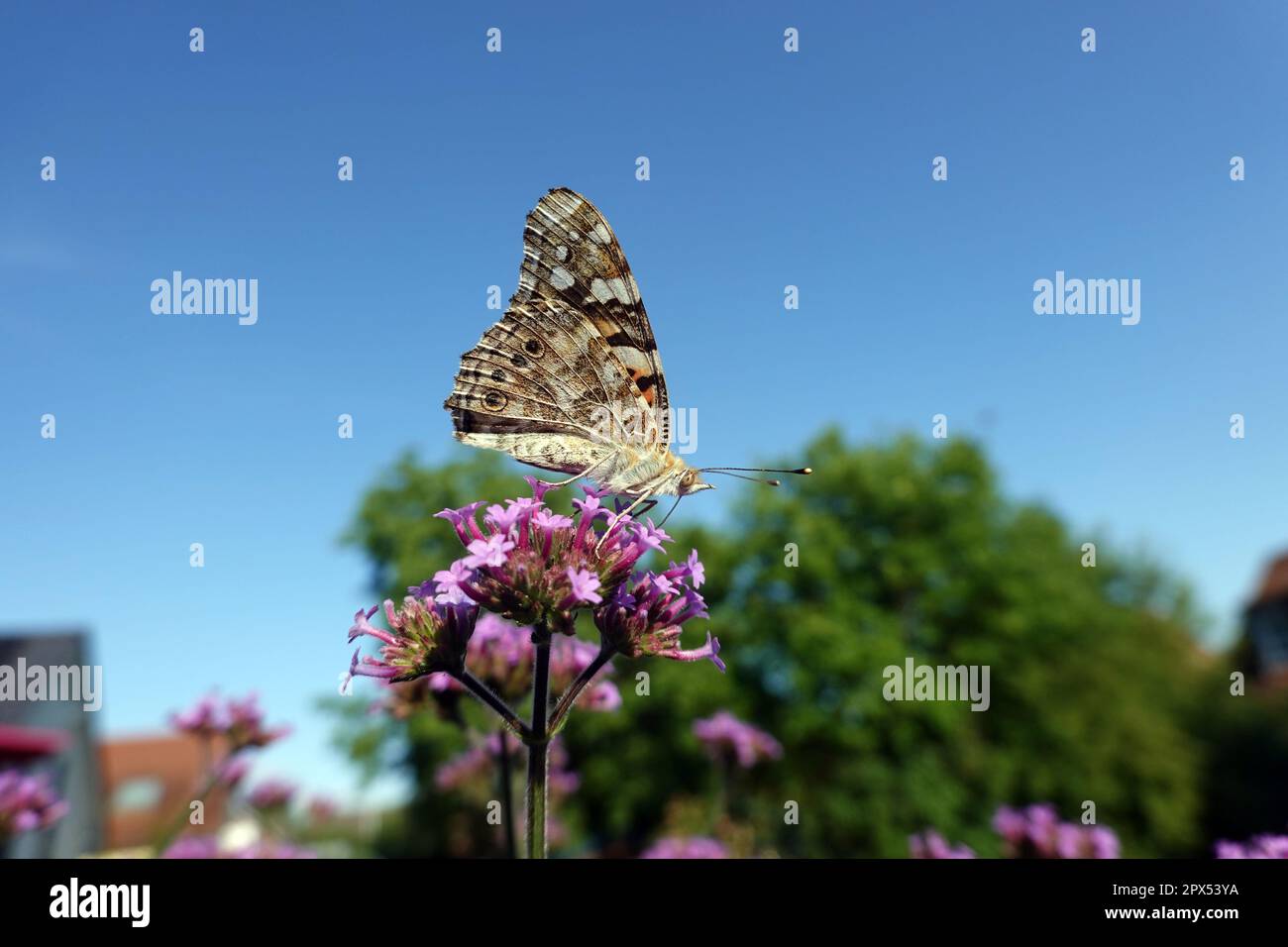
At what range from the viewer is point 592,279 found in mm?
3141

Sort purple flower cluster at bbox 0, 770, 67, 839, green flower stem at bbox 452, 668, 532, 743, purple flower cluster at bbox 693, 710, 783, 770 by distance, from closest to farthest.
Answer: green flower stem at bbox 452, 668, 532, 743, purple flower cluster at bbox 0, 770, 67, 839, purple flower cluster at bbox 693, 710, 783, 770

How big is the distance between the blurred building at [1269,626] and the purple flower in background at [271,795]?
4212cm

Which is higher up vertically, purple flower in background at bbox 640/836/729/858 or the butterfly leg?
the butterfly leg

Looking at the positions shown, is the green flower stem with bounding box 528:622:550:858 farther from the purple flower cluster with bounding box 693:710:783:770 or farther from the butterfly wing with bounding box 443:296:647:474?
the purple flower cluster with bounding box 693:710:783:770

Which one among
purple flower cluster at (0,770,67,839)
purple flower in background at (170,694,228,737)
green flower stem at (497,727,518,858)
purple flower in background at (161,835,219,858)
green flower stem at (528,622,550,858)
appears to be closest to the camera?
green flower stem at (528,622,550,858)

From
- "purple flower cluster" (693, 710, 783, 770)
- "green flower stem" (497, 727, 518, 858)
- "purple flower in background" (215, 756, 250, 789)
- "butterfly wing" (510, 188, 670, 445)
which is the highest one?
"butterfly wing" (510, 188, 670, 445)

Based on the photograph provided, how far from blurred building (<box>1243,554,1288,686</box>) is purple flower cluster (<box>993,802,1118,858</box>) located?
38796mm

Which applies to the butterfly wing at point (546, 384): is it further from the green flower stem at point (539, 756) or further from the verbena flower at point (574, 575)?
the green flower stem at point (539, 756)

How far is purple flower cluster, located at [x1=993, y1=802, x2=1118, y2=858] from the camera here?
5648 millimetres

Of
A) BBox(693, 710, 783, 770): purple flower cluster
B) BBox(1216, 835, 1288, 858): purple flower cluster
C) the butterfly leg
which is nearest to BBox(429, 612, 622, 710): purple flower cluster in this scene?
the butterfly leg

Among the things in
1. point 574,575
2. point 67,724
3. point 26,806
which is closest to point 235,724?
point 26,806

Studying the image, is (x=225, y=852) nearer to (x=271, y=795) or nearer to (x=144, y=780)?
(x=271, y=795)
